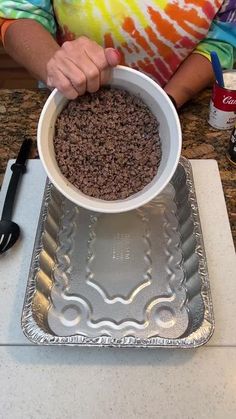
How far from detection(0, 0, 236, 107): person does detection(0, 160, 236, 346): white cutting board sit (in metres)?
0.19

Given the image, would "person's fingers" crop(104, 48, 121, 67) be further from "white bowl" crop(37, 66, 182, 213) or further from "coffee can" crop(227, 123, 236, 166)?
"coffee can" crop(227, 123, 236, 166)

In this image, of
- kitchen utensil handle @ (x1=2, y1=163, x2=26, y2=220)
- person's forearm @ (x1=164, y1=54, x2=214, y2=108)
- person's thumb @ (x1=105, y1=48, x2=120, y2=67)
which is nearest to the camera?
person's thumb @ (x1=105, y1=48, x2=120, y2=67)

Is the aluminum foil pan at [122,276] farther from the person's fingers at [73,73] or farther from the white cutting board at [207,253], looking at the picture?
the person's fingers at [73,73]

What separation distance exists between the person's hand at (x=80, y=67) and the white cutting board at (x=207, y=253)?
0.80 feet

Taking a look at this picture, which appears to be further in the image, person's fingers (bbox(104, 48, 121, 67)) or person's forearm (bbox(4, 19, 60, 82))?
person's forearm (bbox(4, 19, 60, 82))

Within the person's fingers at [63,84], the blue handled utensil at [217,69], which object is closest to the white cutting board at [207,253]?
the blue handled utensil at [217,69]

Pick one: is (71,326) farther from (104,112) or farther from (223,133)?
(223,133)

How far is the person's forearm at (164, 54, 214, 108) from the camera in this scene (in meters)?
0.80

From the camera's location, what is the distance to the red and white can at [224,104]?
689mm

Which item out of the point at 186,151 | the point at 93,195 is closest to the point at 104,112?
the point at 93,195

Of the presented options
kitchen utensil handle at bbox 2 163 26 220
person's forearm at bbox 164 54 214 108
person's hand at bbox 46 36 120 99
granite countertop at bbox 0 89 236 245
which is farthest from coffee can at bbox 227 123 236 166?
kitchen utensil handle at bbox 2 163 26 220

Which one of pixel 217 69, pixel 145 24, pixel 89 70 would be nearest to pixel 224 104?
pixel 217 69

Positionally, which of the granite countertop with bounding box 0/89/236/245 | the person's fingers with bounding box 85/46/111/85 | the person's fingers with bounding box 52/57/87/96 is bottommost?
the granite countertop with bounding box 0/89/236/245

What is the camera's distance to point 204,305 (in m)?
0.54
